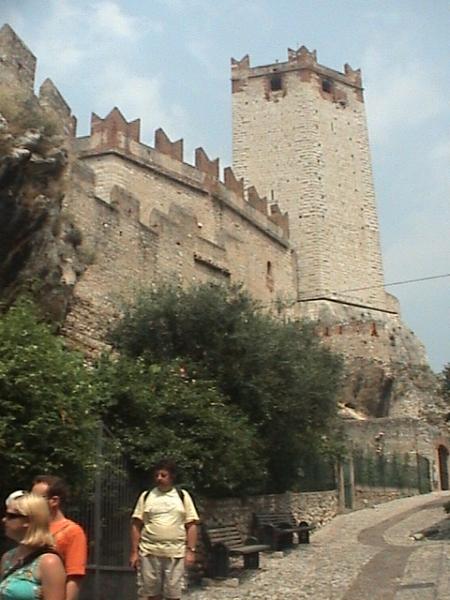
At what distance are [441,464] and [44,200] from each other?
21562 mm

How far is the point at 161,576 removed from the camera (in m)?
6.07

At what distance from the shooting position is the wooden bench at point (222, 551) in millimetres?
9820

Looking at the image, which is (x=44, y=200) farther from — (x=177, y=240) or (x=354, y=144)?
(x=354, y=144)

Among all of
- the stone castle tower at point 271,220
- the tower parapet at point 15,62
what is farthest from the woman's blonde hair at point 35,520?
the stone castle tower at point 271,220

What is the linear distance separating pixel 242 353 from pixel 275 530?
3129 millimetres

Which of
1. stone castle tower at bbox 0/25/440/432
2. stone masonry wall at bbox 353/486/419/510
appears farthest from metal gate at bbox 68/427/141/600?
stone masonry wall at bbox 353/486/419/510

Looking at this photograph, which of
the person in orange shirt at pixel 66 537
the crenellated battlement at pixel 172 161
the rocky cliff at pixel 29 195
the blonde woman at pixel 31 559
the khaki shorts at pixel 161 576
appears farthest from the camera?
the crenellated battlement at pixel 172 161

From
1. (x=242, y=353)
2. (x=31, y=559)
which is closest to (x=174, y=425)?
(x=242, y=353)

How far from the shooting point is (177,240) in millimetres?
19922

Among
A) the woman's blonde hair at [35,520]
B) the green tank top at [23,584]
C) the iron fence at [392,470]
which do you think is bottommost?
the green tank top at [23,584]

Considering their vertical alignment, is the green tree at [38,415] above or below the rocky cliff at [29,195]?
below

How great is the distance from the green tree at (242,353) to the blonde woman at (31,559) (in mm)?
9121

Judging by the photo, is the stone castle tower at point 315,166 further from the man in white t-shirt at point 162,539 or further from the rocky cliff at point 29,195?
the man in white t-shirt at point 162,539

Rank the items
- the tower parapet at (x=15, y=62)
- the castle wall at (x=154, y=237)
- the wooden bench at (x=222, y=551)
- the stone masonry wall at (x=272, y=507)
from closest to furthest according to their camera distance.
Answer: the wooden bench at (x=222, y=551) → the stone masonry wall at (x=272, y=507) → the tower parapet at (x=15, y=62) → the castle wall at (x=154, y=237)
